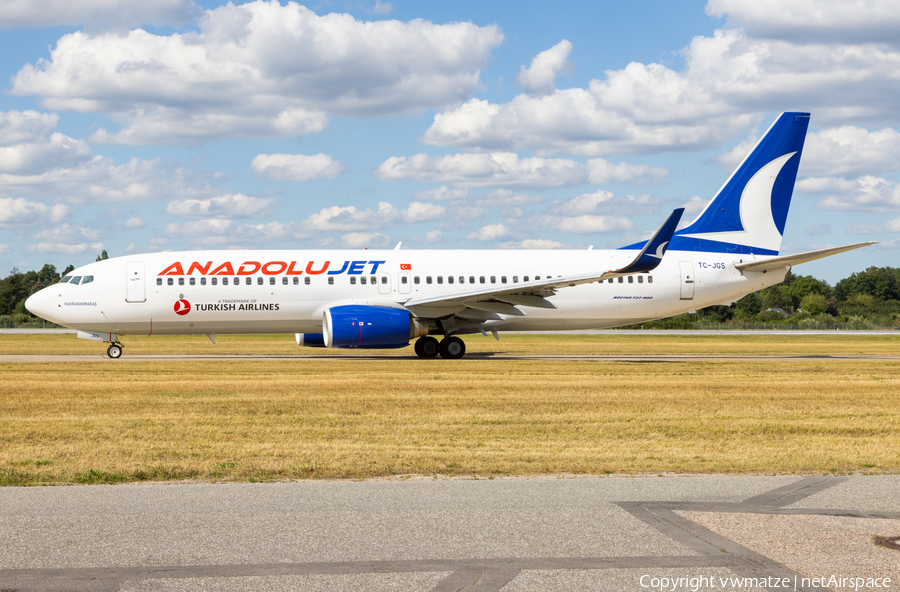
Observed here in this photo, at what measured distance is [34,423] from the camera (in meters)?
11.3

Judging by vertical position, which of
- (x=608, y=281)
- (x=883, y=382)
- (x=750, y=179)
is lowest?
(x=883, y=382)

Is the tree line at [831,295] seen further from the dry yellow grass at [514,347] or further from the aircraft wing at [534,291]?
the aircraft wing at [534,291]

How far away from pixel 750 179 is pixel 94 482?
83.9 ft

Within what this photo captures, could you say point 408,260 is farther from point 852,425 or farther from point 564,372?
point 852,425

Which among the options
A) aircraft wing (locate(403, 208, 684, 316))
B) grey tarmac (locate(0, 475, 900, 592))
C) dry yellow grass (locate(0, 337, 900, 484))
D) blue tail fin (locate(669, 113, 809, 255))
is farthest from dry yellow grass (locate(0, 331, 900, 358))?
grey tarmac (locate(0, 475, 900, 592))

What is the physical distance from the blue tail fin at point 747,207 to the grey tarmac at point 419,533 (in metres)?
21.6

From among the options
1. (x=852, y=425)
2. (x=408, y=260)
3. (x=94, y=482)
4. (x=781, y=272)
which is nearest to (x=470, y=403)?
(x=852, y=425)

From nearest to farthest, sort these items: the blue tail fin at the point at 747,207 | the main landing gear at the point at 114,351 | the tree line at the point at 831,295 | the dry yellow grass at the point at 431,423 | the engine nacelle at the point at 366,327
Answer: the dry yellow grass at the point at 431,423
the engine nacelle at the point at 366,327
the main landing gear at the point at 114,351
the blue tail fin at the point at 747,207
the tree line at the point at 831,295

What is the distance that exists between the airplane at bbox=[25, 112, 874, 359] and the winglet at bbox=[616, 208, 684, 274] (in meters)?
0.04

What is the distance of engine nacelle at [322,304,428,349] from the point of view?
23.2m

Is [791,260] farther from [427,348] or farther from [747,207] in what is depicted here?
[427,348]

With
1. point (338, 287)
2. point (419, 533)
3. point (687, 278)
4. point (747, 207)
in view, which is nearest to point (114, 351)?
point (338, 287)

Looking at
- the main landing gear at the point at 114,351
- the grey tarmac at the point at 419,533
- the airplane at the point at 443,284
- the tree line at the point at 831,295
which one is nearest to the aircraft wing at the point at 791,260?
the airplane at the point at 443,284

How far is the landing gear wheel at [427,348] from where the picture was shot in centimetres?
2602
